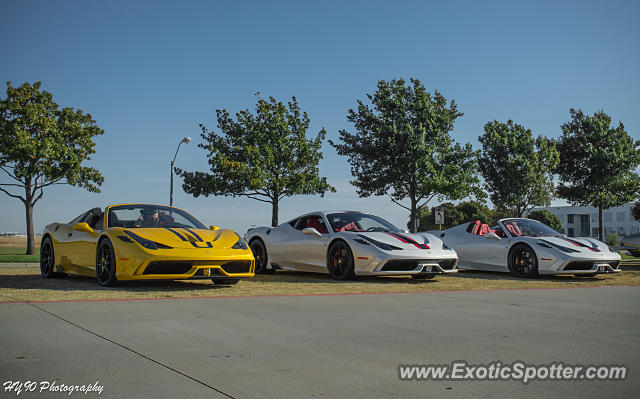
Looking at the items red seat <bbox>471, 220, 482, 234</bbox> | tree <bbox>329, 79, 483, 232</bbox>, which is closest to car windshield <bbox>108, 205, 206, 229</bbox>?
red seat <bbox>471, 220, 482, 234</bbox>

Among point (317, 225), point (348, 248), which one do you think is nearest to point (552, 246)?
point (348, 248)

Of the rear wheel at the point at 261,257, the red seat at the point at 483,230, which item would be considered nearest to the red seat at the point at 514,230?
the red seat at the point at 483,230

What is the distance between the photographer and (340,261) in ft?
37.0

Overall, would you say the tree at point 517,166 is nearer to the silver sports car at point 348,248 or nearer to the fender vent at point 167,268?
the silver sports car at point 348,248

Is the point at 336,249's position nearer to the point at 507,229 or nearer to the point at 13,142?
the point at 507,229

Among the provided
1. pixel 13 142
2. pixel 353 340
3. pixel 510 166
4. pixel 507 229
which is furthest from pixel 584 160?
pixel 353 340

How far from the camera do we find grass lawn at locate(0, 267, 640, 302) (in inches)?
319

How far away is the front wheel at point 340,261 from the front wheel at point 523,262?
437 cm

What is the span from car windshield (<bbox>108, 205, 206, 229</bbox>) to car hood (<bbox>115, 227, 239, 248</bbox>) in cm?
49

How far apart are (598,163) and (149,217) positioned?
28760mm

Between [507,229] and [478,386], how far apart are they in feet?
36.1

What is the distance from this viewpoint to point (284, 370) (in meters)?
3.72

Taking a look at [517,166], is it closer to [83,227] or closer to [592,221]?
[83,227]

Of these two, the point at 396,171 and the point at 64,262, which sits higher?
the point at 396,171
